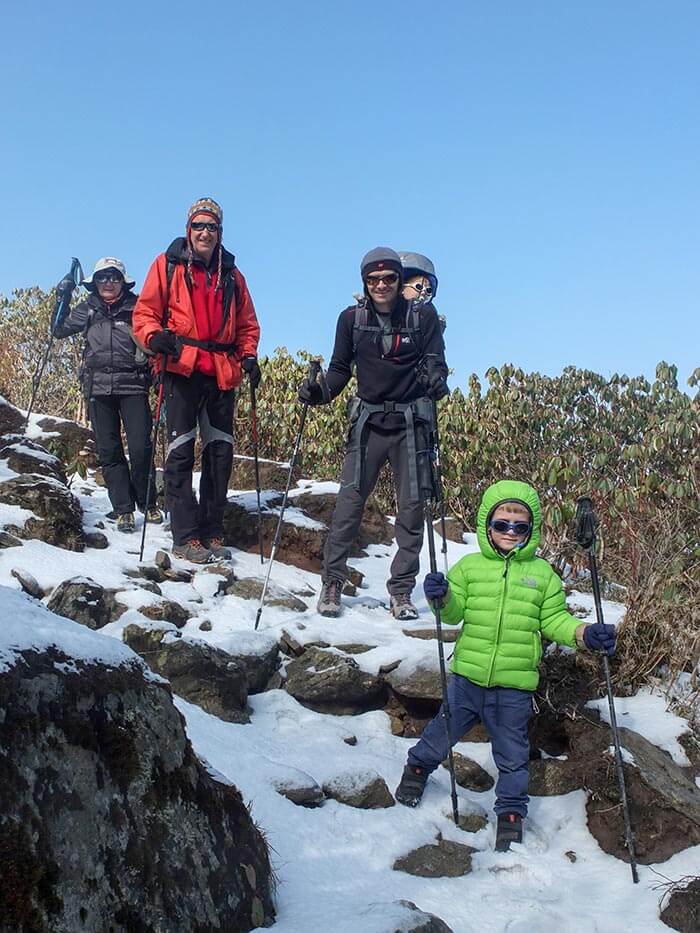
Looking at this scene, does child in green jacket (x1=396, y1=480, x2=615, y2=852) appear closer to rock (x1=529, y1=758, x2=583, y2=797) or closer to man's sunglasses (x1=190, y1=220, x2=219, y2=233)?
rock (x1=529, y1=758, x2=583, y2=797)

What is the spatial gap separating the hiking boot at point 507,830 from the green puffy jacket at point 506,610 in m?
0.66

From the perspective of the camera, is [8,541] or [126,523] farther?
[126,523]

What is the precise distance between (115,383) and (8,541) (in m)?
2.04

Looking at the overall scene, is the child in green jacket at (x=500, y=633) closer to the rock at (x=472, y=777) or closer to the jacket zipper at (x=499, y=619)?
the jacket zipper at (x=499, y=619)

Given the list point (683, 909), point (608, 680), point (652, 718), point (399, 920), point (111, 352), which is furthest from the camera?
point (111, 352)

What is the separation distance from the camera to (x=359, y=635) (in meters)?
5.86

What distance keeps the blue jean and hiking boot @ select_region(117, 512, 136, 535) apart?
14.1 feet

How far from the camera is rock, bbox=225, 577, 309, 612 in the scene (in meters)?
6.46

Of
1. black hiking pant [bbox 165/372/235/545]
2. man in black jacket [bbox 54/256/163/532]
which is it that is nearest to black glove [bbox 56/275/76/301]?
man in black jacket [bbox 54/256/163/532]

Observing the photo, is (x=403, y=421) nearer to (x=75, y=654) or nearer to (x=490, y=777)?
(x=490, y=777)

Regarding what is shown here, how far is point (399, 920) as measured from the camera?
2.73 meters

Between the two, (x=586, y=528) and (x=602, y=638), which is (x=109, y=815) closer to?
(x=602, y=638)

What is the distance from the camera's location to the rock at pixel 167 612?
5520mm

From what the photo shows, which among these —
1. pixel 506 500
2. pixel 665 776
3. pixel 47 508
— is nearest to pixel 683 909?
pixel 665 776
